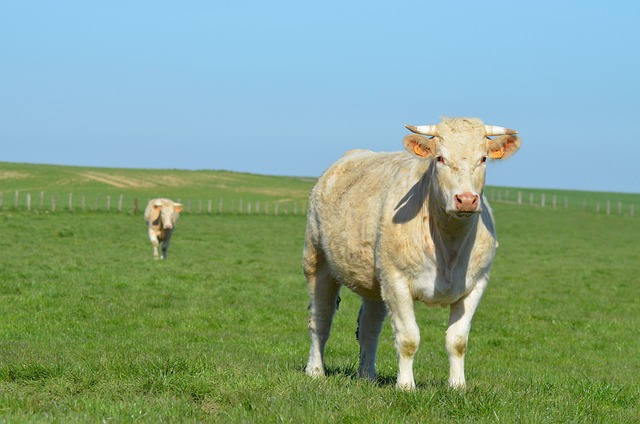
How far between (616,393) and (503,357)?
5223mm

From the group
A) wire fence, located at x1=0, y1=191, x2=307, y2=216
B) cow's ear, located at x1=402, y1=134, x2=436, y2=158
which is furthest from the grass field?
wire fence, located at x1=0, y1=191, x2=307, y2=216

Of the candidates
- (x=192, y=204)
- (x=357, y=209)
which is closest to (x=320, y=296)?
(x=357, y=209)

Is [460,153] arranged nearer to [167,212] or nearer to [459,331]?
[459,331]

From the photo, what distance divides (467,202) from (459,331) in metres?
1.32

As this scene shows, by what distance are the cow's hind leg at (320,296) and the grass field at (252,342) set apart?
21.3 inches

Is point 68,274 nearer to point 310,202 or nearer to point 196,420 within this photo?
point 310,202

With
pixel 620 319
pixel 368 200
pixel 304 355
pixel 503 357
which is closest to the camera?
pixel 368 200

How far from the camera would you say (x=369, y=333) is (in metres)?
8.89

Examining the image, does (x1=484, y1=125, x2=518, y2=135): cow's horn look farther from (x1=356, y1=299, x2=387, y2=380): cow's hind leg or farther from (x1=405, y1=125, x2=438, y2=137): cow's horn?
(x1=356, y1=299, x2=387, y2=380): cow's hind leg

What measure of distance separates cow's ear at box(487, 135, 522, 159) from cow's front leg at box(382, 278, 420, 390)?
1324 millimetres

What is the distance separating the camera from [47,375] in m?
7.42

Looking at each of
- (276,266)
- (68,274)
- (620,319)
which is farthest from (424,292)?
(276,266)

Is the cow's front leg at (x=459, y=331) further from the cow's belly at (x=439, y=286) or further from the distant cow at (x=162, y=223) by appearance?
the distant cow at (x=162, y=223)

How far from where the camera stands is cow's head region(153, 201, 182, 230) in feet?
96.8
